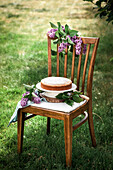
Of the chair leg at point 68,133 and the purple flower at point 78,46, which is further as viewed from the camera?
the purple flower at point 78,46

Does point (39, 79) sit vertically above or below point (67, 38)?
below

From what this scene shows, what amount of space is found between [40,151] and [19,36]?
5.91 metres

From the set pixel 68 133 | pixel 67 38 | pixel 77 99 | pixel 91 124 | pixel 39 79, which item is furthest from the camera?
pixel 39 79

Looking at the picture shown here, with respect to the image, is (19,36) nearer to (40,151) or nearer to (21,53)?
(21,53)

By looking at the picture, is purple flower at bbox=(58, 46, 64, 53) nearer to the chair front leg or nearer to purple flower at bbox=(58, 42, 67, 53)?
purple flower at bbox=(58, 42, 67, 53)

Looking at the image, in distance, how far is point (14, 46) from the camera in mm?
6648

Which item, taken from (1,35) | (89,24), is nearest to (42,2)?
(89,24)

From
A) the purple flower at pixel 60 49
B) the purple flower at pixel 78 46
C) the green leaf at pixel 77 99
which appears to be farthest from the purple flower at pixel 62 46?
the green leaf at pixel 77 99

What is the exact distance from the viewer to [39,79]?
14.8ft

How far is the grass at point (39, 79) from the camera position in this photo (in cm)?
236

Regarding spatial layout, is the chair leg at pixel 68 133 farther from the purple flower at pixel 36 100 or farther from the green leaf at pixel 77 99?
the purple flower at pixel 36 100

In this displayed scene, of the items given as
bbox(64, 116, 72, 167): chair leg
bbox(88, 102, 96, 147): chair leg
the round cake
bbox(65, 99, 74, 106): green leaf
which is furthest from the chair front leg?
bbox(88, 102, 96, 147): chair leg

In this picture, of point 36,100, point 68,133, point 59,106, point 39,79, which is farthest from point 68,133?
point 39,79

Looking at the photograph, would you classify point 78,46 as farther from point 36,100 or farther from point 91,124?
point 91,124
